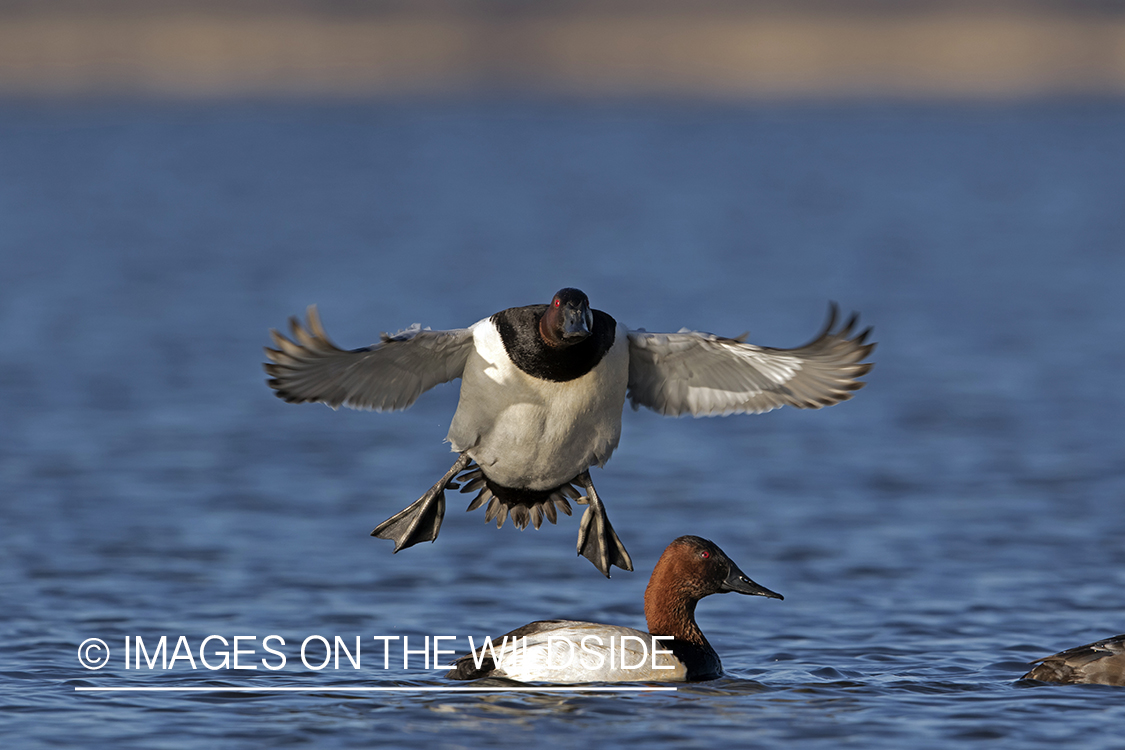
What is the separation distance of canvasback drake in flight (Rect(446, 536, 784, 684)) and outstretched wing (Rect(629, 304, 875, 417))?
0.88 meters

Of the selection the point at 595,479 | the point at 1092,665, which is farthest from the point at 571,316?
the point at 595,479

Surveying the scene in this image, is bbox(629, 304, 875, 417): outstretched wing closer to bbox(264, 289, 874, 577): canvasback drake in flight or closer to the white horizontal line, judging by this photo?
bbox(264, 289, 874, 577): canvasback drake in flight

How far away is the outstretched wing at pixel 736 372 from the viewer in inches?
340

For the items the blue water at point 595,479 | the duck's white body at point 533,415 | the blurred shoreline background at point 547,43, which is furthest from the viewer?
the blurred shoreline background at point 547,43

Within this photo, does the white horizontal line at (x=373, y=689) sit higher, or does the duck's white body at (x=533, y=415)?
the duck's white body at (x=533, y=415)

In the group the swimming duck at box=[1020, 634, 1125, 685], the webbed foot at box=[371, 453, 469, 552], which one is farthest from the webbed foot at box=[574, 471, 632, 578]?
the swimming duck at box=[1020, 634, 1125, 685]

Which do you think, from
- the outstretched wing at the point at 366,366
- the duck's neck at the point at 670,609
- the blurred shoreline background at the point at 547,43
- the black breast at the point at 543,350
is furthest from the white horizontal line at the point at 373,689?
the blurred shoreline background at the point at 547,43

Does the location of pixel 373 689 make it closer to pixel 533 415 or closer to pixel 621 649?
pixel 621 649

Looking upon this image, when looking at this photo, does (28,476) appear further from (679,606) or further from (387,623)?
(679,606)

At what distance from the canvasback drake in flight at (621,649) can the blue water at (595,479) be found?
0.73 feet

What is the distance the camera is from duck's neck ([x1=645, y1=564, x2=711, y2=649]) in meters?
9.05

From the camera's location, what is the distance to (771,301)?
2656 cm

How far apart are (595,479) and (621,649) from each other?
646cm

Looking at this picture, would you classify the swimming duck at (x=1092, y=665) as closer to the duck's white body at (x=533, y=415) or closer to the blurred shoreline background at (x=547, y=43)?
the duck's white body at (x=533, y=415)
